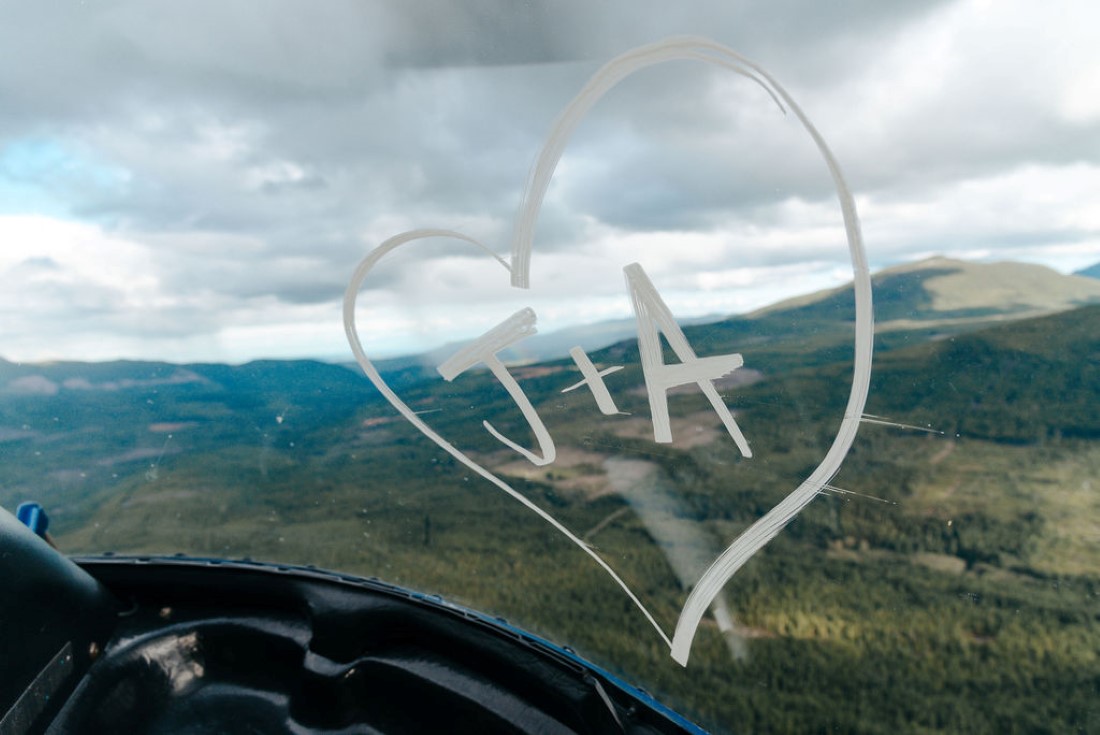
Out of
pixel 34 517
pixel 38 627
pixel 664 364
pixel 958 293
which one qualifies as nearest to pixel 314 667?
pixel 38 627

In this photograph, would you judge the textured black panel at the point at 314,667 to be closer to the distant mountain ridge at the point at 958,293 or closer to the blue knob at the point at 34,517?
the blue knob at the point at 34,517

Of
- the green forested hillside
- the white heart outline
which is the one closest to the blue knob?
the green forested hillside

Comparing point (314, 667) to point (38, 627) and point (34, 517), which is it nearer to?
point (38, 627)

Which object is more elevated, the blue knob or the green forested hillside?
the blue knob

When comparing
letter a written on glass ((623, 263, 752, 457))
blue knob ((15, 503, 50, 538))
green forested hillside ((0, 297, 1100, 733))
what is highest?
letter a written on glass ((623, 263, 752, 457))

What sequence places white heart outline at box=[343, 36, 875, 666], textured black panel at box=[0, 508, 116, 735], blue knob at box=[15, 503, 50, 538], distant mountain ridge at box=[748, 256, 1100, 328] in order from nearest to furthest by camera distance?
textured black panel at box=[0, 508, 116, 735] → blue knob at box=[15, 503, 50, 538] → white heart outline at box=[343, 36, 875, 666] → distant mountain ridge at box=[748, 256, 1100, 328]

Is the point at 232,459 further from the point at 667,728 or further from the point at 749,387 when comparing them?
the point at 667,728

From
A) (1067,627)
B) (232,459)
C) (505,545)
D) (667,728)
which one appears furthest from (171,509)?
(1067,627)

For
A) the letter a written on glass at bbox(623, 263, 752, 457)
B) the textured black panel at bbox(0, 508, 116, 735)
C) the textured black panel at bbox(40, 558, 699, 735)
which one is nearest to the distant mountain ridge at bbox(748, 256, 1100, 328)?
the letter a written on glass at bbox(623, 263, 752, 457)

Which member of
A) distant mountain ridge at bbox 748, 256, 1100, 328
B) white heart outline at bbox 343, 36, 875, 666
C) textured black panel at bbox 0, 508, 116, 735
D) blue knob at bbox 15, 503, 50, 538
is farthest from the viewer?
distant mountain ridge at bbox 748, 256, 1100, 328

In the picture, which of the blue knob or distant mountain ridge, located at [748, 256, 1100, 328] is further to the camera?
distant mountain ridge, located at [748, 256, 1100, 328]

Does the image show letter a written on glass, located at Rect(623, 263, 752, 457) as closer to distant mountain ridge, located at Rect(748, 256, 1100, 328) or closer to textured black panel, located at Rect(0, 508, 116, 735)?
distant mountain ridge, located at Rect(748, 256, 1100, 328)
